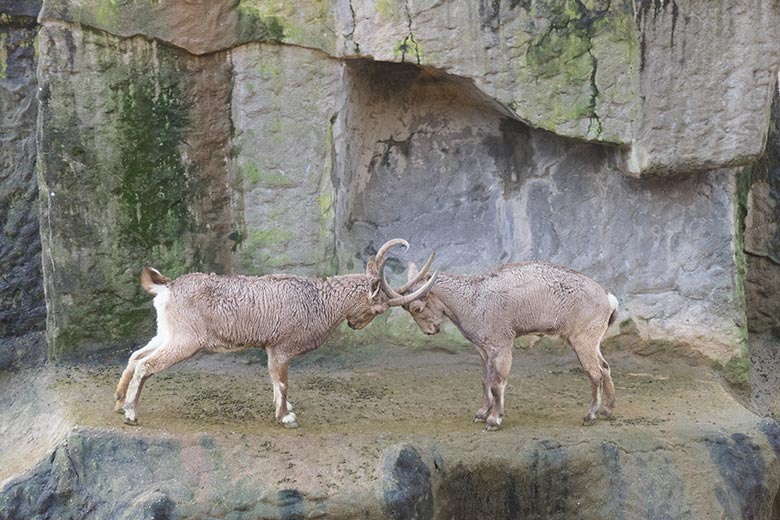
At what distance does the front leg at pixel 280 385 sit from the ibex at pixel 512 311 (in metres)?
0.88

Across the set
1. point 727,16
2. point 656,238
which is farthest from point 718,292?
point 727,16

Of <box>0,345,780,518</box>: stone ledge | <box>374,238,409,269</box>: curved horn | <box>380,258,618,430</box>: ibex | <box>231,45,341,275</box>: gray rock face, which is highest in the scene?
<box>231,45,341,275</box>: gray rock face

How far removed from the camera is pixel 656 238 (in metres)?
8.61

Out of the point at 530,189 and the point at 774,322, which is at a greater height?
the point at 530,189

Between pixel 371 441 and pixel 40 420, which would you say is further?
pixel 40 420

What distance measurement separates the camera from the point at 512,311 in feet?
22.8

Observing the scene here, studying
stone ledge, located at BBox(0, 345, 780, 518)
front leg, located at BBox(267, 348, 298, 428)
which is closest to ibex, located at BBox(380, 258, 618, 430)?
stone ledge, located at BBox(0, 345, 780, 518)

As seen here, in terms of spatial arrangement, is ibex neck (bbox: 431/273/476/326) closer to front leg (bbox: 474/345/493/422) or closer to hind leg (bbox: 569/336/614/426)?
front leg (bbox: 474/345/493/422)

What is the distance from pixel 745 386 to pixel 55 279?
5.49 metres

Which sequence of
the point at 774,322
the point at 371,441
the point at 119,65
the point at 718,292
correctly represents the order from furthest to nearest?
the point at 774,322 < the point at 718,292 < the point at 119,65 < the point at 371,441

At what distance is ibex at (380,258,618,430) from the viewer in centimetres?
693

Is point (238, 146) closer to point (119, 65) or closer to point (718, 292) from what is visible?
point (119, 65)

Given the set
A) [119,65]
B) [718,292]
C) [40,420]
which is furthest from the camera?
[718,292]

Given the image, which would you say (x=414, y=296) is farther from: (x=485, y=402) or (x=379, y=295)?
(x=485, y=402)
